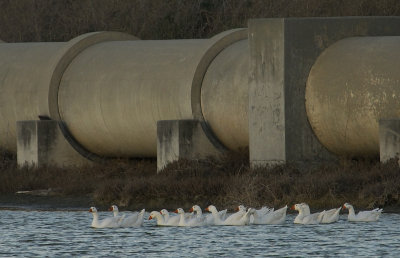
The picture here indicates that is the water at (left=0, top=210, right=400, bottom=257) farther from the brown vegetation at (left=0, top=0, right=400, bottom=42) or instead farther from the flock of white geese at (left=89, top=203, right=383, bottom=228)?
the brown vegetation at (left=0, top=0, right=400, bottom=42)

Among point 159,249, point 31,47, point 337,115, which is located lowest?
A: point 159,249

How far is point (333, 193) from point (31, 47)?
1462 cm

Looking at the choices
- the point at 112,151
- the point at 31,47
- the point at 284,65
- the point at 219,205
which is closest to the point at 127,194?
the point at 219,205

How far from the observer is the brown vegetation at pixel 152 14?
46531mm

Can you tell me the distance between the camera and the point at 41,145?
37312 mm

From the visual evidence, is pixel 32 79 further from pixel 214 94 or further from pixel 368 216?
pixel 368 216

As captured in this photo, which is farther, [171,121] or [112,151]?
[112,151]

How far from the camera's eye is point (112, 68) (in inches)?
1480

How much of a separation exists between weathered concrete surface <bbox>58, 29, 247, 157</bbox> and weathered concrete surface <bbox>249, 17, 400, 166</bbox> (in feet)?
9.75

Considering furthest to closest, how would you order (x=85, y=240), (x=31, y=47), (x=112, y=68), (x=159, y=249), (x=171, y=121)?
1. (x=31, y=47)
2. (x=112, y=68)
3. (x=171, y=121)
4. (x=85, y=240)
5. (x=159, y=249)

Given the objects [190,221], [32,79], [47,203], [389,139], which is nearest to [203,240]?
[190,221]

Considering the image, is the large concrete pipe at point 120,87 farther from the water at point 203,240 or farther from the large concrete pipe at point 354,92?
the water at point 203,240

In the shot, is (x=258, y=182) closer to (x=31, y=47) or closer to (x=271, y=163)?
(x=271, y=163)

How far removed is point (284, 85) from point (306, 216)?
622 centimetres
